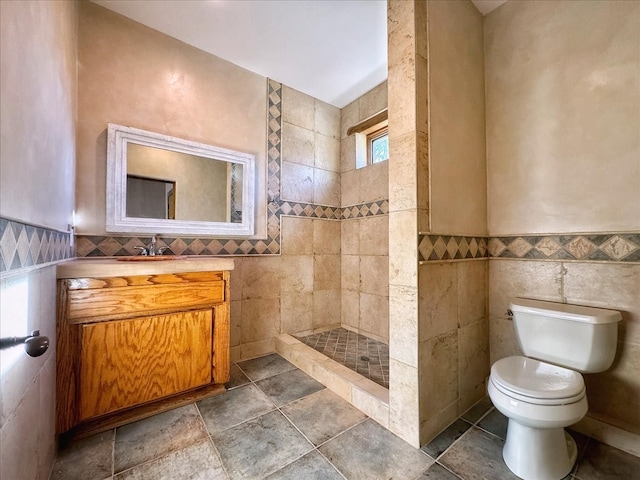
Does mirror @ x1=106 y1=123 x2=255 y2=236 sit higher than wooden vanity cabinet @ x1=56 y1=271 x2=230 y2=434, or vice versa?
mirror @ x1=106 y1=123 x2=255 y2=236

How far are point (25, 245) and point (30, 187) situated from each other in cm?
23

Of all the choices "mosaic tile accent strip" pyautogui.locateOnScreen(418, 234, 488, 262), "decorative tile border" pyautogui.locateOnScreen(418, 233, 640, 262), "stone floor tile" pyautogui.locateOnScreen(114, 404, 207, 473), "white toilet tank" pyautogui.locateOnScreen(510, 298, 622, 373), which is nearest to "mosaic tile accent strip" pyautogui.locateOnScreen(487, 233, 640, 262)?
"decorative tile border" pyautogui.locateOnScreen(418, 233, 640, 262)

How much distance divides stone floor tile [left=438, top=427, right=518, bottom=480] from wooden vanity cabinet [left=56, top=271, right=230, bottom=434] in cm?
141

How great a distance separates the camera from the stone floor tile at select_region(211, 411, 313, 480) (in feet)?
3.95

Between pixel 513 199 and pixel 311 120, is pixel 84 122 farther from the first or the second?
pixel 513 199

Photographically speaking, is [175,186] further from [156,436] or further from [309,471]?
[309,471]

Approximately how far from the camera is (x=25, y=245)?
2.89ft

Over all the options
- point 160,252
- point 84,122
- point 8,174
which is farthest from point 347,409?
point 84,122

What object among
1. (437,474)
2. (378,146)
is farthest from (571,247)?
(378,146)

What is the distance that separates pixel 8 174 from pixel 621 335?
2.65m

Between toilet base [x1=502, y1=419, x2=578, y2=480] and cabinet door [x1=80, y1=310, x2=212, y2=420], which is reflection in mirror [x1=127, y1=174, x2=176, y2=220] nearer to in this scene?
cabinet door [x1=80, y1=310, x2=212, y2=420]

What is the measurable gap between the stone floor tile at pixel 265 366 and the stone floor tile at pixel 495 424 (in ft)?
4.42

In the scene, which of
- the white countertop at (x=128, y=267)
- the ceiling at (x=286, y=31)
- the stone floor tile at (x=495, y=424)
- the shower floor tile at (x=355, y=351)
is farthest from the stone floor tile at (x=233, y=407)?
the ceiling at (x=286, y=31)

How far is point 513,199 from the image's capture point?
174 centimetres
